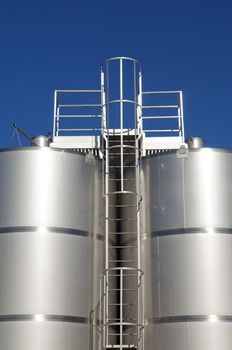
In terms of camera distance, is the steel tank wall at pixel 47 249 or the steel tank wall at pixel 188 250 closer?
the steel tank wall at pixel 47 249

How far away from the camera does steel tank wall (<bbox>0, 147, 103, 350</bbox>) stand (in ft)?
46.5

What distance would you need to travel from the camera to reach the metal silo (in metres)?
14.3

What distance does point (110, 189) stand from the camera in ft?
54.4

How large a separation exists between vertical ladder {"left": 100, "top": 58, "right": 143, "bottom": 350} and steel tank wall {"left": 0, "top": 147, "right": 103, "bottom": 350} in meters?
0.47

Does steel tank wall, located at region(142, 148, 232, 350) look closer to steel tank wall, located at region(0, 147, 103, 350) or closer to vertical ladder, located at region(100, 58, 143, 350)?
vertical ladder, located at region(100, 58, 143, 350)

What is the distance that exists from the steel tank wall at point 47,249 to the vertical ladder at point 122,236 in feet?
1.54

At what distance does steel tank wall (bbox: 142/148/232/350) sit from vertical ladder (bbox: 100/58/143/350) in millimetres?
315

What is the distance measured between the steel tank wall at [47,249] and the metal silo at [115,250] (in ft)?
0.08

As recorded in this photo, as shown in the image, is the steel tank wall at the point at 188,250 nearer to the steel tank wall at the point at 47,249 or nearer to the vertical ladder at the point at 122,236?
the vertical ladder at the point at 122,236

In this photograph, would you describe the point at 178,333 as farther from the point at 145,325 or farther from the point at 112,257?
the point at 112,257

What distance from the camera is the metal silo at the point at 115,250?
47.0 feet

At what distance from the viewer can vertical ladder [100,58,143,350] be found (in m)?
15.0

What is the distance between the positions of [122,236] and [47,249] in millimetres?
2437

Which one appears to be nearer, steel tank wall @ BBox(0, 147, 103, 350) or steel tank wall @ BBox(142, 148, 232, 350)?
steel tank wall @ BBox(0, 147, 103, 350)
